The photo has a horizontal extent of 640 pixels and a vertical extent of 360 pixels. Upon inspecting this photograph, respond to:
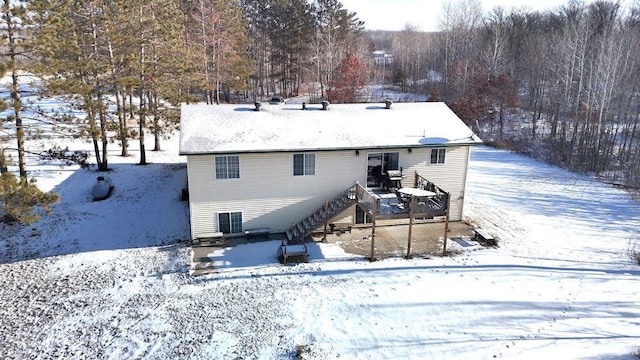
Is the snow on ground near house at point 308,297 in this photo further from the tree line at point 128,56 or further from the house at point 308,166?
the tree line at point 128,56

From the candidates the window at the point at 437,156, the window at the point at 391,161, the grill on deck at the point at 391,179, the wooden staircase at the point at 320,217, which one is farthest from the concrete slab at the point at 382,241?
the window at the point at 437,156

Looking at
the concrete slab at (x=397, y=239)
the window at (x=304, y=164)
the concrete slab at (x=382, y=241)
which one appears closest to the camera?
the concrete slab at (x=382, y=241)

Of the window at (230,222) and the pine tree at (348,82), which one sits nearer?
the window at (230,222)

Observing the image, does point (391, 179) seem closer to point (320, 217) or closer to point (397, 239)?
point (397, 239)

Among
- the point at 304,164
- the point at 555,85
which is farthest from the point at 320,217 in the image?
the point at 555,85

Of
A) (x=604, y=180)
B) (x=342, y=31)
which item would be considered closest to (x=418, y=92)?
(x=342, y=31)

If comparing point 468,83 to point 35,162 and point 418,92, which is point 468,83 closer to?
point 418,92

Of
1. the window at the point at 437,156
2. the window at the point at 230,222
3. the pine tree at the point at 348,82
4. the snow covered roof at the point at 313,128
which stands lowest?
the window at the point at 230,222
